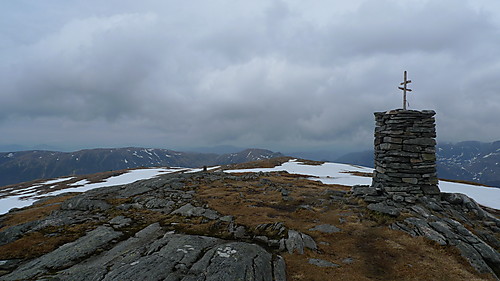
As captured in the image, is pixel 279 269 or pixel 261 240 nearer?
pixel 279 269

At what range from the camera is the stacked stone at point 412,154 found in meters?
23.7

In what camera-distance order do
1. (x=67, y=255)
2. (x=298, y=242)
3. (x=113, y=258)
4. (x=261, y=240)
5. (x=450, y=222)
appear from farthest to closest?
(x=450, y=222) → (x=261, y=240) → (x=298, y=242) → (x=67, y=255) → (x=113, y=258)

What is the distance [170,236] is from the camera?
17.0 meters

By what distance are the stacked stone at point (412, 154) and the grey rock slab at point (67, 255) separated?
89.6ft

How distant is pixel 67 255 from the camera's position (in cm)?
1525

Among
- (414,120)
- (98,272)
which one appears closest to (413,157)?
(414,120)

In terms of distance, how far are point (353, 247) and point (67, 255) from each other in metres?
19.9

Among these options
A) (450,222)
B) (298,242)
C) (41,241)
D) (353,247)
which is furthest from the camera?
(450,222)

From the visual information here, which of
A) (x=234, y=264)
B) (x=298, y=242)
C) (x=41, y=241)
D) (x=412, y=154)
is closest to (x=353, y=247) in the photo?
(x=298, y=242)

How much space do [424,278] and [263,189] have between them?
2395cm

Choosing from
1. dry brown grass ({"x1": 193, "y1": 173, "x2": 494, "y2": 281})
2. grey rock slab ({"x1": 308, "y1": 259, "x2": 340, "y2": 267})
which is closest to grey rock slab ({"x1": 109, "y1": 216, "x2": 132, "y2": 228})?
dry brown grass ({"x1": 193, "y1": 173, "x2": 494, "y2": 281})

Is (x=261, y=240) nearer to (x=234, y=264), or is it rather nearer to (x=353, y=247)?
(x=234, y=264)

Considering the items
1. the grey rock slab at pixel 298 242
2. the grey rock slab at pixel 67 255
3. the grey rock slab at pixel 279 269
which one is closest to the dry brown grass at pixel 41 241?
the grey rock slab at pixel 67 255

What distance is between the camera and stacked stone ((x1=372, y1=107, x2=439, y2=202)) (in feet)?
77.9
